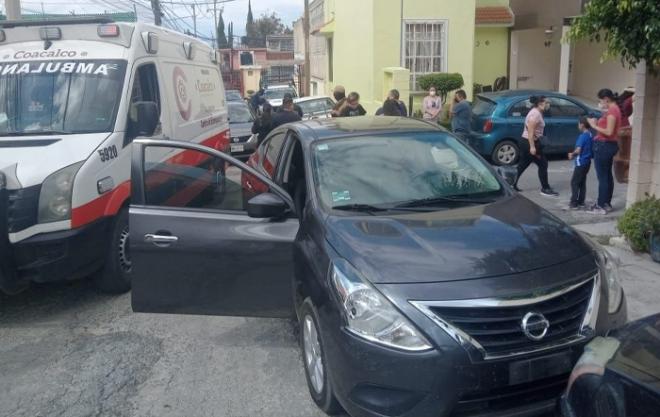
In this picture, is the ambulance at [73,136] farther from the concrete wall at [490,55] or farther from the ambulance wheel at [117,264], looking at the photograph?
the concrete wall at [490,55]

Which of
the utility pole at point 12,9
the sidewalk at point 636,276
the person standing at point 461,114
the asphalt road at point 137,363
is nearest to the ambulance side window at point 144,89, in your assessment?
the asphalt road at point 137,363

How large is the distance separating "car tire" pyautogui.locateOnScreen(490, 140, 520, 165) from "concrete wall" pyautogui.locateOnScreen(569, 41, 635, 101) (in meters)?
8.04

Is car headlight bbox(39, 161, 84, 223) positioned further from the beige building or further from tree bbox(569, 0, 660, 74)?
the beige building

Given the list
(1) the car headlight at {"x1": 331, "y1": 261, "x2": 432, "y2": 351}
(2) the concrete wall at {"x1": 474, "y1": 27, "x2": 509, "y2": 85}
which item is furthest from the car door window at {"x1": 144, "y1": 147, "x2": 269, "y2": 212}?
(2) the concrete wall at {"x1": 474, "y1": 27, "x2": 509, "y2": 85}

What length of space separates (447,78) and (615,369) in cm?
1507

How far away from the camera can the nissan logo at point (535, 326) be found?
10.3 feet

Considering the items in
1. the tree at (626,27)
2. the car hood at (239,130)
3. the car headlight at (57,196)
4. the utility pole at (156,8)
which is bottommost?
the car hood at (239,130)

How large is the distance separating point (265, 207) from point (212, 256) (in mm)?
532

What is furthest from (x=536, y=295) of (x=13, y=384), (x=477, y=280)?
(x=13, y=384)

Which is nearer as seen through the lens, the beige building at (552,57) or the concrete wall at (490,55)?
the beige building at (552,57)

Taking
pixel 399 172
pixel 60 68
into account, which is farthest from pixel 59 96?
pixel 399 172

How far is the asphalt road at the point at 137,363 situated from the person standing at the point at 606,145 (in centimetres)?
534

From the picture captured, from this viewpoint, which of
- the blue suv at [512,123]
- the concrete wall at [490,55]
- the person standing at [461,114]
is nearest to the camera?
the person standing at [461,114]

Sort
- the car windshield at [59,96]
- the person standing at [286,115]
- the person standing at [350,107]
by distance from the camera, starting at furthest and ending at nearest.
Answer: the person standing at [350,107] → the person standing at [286,115] → the car windshield at [59,96]
